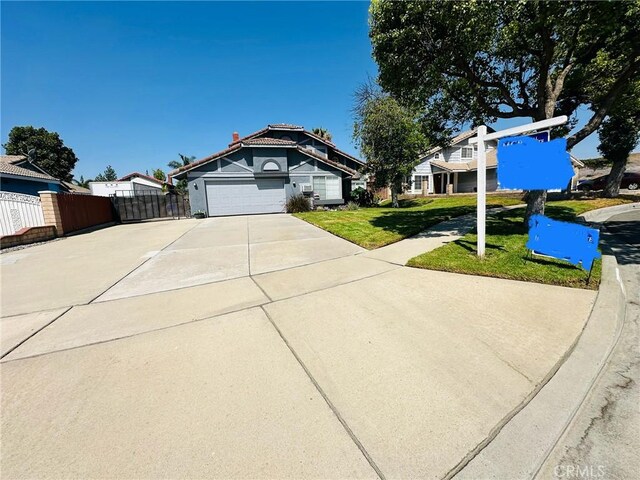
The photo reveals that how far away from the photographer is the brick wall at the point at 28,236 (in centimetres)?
905

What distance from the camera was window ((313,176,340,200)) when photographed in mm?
20469

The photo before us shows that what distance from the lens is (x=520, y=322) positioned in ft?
10.5

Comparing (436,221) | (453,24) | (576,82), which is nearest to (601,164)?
(576,82)

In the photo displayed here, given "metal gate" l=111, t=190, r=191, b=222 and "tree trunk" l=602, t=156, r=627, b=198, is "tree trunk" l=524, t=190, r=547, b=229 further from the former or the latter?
"metal gate" l=111, t=190, r=191, b=222

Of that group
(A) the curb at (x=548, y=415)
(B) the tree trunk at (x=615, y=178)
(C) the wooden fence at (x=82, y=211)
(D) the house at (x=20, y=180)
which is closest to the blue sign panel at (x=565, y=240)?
(A) the curb at (x=548, y=415)

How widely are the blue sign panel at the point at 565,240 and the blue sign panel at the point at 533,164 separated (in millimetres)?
682

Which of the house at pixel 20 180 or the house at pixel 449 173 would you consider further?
the house at pixel 449 173

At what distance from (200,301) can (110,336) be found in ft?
3.85

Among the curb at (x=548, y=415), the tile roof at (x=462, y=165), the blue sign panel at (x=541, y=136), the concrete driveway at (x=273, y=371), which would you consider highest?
the tile roof at (x=462, y=165)

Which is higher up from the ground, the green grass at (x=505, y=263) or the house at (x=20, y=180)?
the house at (x=20, y=180)

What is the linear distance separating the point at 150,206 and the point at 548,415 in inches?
870

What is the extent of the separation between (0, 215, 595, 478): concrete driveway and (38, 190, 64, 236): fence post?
8266 mm

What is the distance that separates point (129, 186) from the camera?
119ft

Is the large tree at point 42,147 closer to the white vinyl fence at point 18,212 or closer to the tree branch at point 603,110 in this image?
the white vinyl fence at point 18,212
